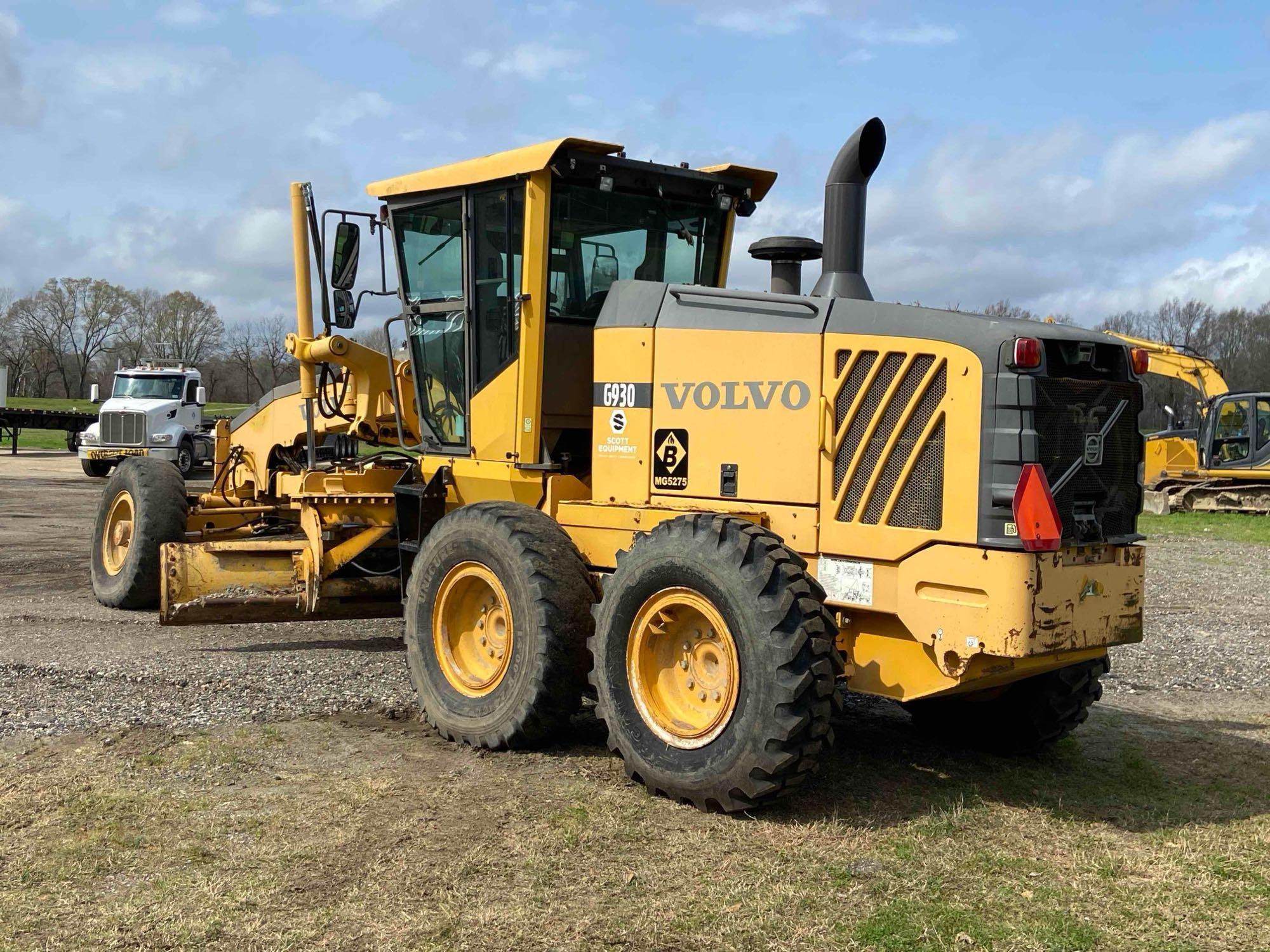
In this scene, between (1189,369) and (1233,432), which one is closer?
(1233,432)

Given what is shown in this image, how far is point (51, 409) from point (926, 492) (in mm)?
60368

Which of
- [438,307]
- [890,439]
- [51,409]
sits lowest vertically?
[890,439]

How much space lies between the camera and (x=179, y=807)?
5215 mm

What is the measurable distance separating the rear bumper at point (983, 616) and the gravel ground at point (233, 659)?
3.09 metres

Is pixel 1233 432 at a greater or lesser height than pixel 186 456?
greater

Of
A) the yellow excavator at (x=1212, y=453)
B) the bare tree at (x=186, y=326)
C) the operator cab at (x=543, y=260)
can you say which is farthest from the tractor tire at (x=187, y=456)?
the bare tree at (x=186, y=326)

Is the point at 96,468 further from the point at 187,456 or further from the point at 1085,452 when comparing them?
the point at 1085,452

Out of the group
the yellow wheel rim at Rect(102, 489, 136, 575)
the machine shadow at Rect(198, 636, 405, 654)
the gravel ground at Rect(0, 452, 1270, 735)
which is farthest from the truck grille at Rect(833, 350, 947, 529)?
the yellow wheel rim at Rect(102, 489, 136, 575)

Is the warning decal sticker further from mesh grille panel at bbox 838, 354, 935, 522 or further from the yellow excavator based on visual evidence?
the yellow excavator

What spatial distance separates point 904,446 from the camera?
5273mm

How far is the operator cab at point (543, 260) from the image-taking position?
22.3 feet

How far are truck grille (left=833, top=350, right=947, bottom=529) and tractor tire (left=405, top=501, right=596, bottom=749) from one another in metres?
1.51

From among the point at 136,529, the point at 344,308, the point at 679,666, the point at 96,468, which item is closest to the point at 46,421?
the point at 96,468

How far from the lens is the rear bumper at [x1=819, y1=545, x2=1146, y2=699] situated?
191 inches
